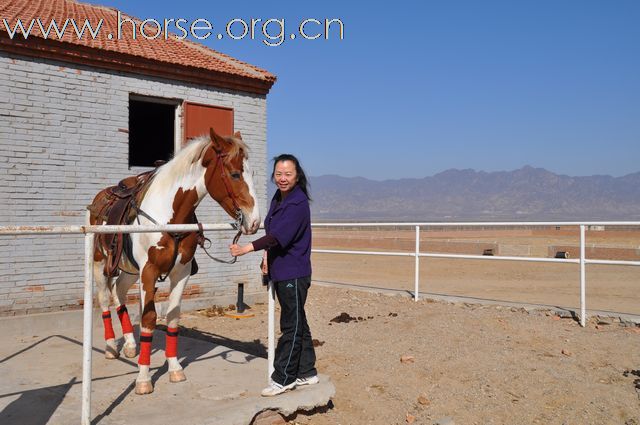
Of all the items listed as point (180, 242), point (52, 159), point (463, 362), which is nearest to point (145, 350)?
point (180, 242)

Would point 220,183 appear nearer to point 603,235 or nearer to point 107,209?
point 107,209

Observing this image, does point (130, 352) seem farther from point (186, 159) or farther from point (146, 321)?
point (186, 159)

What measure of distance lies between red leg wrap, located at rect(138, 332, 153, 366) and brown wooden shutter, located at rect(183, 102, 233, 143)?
5.03 meters

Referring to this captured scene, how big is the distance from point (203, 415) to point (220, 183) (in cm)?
168

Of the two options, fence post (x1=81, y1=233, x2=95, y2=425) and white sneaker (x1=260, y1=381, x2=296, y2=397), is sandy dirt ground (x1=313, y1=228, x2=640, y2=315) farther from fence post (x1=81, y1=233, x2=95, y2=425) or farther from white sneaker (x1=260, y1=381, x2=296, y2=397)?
fence post (x1=81, y1=233, x2=95, y2=425)

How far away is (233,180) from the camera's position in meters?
4.21

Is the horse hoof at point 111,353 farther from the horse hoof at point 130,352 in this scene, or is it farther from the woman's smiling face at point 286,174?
the woman's smiling face at point 286,174

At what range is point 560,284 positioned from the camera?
14.1m

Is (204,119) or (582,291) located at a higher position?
(204,119)

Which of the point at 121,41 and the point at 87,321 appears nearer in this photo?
the point at 87,321

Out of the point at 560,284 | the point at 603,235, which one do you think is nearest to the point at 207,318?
the point at 560,284

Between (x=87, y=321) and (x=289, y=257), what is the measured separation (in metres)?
1.38

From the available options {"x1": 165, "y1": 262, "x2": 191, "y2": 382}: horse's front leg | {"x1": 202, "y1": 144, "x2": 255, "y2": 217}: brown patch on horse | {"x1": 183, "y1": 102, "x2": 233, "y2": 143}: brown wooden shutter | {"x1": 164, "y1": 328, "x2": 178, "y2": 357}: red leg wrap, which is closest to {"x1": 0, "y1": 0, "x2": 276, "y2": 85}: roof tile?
{"x1": 183, "y1": 102, "x2": 233, "y2": 143}: brown wooden shutter

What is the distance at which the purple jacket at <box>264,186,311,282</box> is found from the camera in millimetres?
3883
